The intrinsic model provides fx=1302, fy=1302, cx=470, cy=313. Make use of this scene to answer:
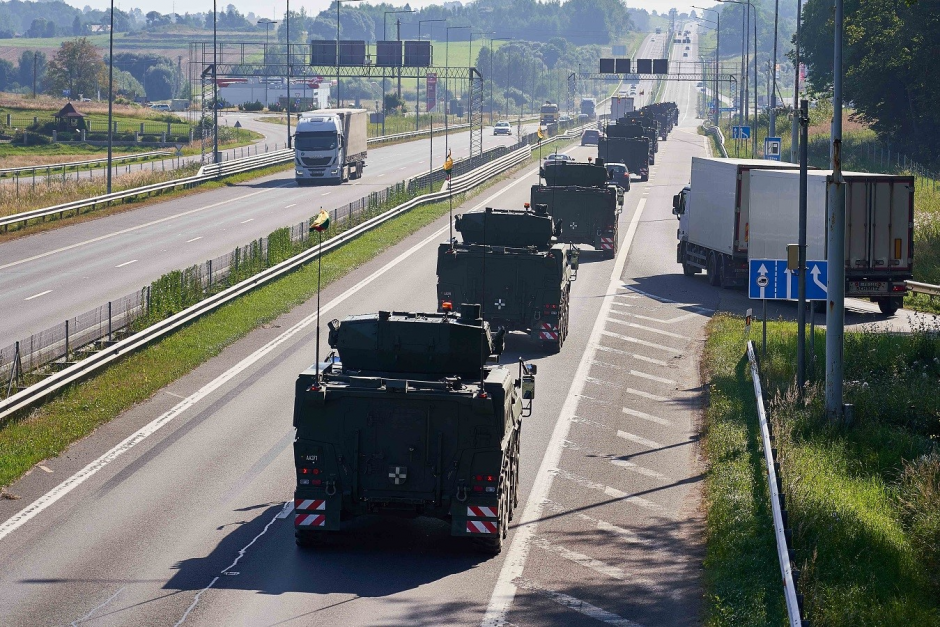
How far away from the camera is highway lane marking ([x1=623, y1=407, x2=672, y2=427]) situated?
21.0m

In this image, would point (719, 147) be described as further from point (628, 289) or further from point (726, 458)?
point (726, 458)

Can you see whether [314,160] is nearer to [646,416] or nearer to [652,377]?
[652,377]

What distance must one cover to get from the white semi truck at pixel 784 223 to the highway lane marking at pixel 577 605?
17956 millimetres

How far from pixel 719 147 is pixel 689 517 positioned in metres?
90.2

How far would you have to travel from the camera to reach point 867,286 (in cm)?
3203

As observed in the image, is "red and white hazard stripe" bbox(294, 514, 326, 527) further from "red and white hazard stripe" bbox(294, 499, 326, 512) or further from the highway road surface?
the highway road surface

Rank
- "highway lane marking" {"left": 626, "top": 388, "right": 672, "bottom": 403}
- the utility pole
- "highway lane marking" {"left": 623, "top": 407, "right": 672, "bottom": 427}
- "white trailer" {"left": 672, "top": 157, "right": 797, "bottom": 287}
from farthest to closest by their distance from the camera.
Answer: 1. "white trailer" {"left": 672, "top": 157, "right": 797, "bottom": 287}
2. "highway lane marking" {"left": 626, "top": 388, "right": 672, "bottom": 403}
3. "highway lane marking" {"left": 623, "top": 407, "right": 672, "bottom": 427}
4. the utility pole

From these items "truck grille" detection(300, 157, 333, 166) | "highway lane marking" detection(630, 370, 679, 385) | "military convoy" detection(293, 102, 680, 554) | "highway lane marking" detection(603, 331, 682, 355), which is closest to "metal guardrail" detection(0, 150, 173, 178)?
"truck grille" detection(300, 157, 333, 166)

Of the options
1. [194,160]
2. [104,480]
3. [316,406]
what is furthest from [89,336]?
[194,160]

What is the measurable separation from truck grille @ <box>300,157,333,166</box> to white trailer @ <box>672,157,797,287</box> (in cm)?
3177

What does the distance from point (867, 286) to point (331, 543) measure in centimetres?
2129

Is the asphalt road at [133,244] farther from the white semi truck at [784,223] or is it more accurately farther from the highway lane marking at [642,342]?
the white semi truck at [784,223]

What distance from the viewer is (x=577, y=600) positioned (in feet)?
41.8

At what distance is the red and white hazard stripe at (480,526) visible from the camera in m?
13.8
